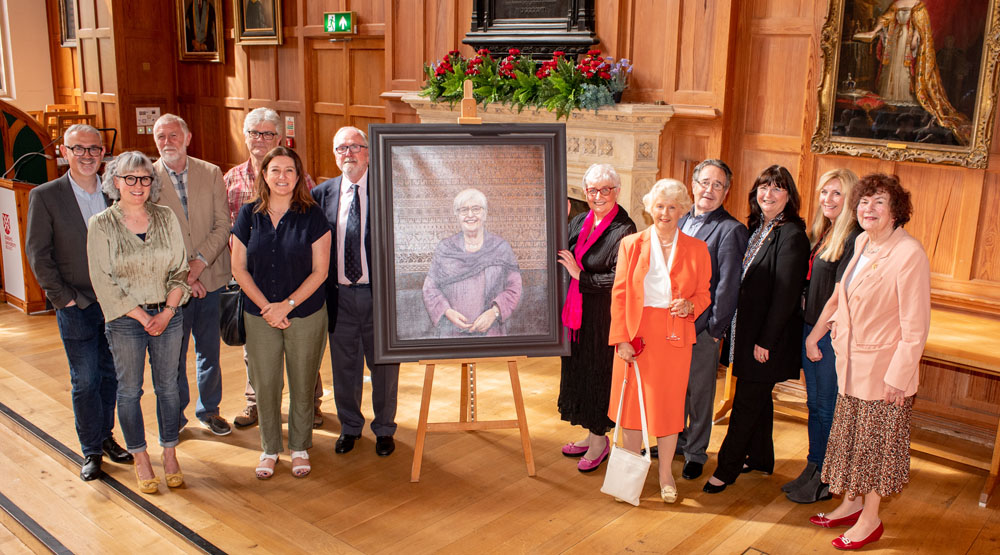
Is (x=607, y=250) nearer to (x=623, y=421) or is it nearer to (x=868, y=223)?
(x=623, y=421)

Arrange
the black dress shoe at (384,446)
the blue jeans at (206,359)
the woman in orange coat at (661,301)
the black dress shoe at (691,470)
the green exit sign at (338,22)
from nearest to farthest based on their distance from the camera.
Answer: the woman in orange coat at (661,301) < the black dress shoe at (691,470) < the black dress shoe at (384,446) < the blue jeans at (206,359) < the green exit sign at (338,22)

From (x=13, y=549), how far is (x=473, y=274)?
211cm

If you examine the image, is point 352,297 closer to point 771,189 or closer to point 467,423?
point 467,423

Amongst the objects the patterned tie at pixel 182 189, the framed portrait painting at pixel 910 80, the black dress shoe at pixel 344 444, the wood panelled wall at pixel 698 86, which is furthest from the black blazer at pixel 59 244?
the framed portrait painting at pixel 910 80

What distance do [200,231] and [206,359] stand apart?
2.38ft

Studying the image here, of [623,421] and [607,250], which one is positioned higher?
[607,250]

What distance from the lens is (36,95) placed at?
38.3 ft

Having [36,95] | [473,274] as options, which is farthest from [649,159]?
[36,95]

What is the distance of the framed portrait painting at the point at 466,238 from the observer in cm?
336

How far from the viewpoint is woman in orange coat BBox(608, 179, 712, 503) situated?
3.21m

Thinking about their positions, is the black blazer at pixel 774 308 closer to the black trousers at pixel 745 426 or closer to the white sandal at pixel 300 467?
the black trousers at pixel 745 426

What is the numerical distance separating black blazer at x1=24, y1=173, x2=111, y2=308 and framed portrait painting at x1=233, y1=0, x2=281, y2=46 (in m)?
4.99

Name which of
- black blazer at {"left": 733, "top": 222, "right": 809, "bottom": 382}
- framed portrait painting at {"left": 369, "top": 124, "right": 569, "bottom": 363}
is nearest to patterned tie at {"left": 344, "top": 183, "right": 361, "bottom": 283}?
framed portrait painting at {"left": 369, "top": 124, "right": 569, "bottom": 363}

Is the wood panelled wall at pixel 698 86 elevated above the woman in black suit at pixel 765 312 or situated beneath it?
elevated above
